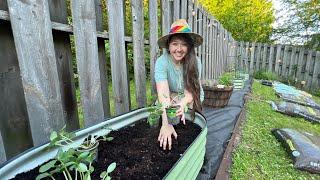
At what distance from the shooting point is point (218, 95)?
134 inches

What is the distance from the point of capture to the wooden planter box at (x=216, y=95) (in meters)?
3.37

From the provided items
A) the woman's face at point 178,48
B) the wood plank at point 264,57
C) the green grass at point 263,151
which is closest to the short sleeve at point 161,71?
the woman's face at point 178,48

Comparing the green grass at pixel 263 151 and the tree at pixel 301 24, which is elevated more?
the tree at pixel 301 24

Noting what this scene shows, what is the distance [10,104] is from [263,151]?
7.29 ft

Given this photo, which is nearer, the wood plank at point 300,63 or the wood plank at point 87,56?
the wood plank at point 87,56

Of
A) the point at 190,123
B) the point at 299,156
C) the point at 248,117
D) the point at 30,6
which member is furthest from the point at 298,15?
the point at 30,6

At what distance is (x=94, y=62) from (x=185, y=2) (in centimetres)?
210

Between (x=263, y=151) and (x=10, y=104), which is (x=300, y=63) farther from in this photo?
(x=10, y=104)

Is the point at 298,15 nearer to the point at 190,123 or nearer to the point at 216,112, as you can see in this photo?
the point at 216,112

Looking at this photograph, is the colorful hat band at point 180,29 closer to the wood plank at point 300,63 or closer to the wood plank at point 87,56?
the wood plank at point 87,56

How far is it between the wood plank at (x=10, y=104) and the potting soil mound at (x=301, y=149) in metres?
2.18

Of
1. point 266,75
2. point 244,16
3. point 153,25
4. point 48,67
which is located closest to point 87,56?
point 48,67

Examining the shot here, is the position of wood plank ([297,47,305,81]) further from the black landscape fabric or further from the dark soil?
the dark soil

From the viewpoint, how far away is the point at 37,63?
1252 millimetres
